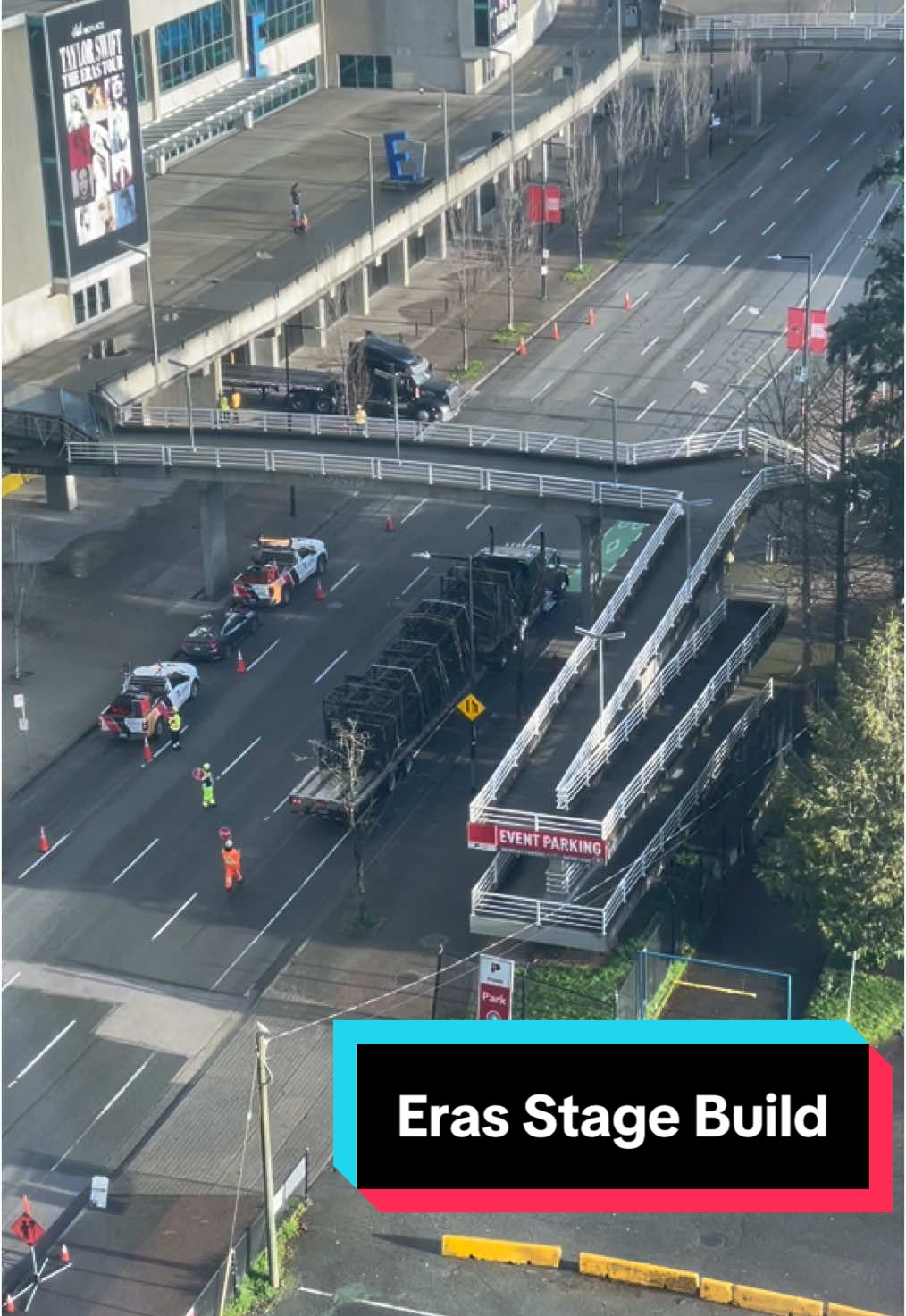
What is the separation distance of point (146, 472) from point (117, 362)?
37.8 feet

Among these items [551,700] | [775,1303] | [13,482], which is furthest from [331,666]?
[775,1303]

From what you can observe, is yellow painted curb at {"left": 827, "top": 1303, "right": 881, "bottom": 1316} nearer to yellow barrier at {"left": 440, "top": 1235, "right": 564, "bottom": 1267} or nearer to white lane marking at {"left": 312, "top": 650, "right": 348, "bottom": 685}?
yellow barrier at {"left": 440, "top": 1235, "right": 564, "bottom": 1267}

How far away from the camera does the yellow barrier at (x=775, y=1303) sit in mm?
45219

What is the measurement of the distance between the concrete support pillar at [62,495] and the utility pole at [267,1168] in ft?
132

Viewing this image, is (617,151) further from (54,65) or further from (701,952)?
(701,952)

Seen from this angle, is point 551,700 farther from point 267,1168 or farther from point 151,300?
point 151,300

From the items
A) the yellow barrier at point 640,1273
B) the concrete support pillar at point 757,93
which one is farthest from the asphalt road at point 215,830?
the concrete support pillar at point 757,93

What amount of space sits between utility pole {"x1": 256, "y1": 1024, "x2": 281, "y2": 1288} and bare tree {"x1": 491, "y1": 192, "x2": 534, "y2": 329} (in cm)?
5867

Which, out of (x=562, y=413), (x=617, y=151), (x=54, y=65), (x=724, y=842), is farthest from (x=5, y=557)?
(x=617, y=151)

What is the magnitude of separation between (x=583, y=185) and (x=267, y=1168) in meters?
71.3

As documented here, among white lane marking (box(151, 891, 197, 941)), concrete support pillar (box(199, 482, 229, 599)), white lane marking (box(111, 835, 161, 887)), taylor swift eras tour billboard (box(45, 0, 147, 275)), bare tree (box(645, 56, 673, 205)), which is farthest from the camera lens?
bare tree (box(645, 56, 673, 205))

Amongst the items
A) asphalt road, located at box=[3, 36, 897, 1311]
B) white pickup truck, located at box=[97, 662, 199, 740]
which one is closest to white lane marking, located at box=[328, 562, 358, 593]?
asphalt road, located at box=[3, 36, 897, 1311]

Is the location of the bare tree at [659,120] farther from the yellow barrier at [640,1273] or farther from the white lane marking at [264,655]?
the yellow barrier at [640,1273]

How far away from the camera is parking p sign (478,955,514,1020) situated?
51.8 metres
